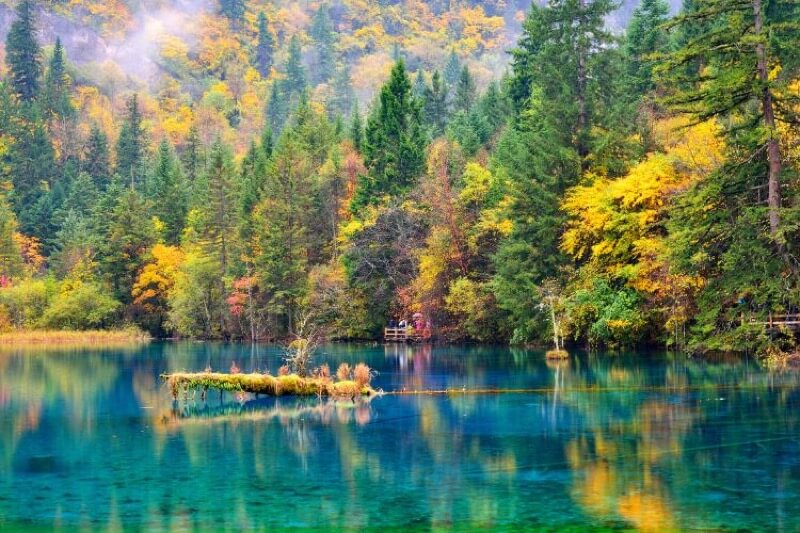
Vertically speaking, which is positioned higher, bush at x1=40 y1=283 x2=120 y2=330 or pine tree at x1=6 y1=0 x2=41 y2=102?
pine tree at x1=6 y1=0 x2=41 y2=102

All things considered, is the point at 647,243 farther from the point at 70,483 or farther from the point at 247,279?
the point at 247,279

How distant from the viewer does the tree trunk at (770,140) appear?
122ft

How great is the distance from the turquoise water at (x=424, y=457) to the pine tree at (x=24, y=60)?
129975 millimetres

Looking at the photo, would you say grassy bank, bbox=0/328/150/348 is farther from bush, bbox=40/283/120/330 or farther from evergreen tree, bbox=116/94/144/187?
evergreen tree, bbox=116/94/144/187

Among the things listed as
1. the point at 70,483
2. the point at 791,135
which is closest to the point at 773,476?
the point at 70,483

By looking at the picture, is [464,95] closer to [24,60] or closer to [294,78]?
[24,60]

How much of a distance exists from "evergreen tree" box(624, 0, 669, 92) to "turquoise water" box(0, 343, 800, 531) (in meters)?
39.4

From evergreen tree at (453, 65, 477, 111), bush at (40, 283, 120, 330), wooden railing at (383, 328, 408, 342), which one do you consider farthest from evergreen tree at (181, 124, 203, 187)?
wooden railing at (383, 328, 408, 342)

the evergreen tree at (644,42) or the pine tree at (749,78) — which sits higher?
the evergreen tree at (644,42)

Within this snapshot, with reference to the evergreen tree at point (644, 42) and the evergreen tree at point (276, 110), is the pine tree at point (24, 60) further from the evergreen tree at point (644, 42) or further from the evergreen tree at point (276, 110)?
the evergreen tree at point (644, 42)

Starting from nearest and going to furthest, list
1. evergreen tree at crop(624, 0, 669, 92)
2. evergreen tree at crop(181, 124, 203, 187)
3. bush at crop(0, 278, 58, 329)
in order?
evergreen tree at crop(624, 0, 669, 92)
bush at crop(0, 278, 58, 329)
evergreen tree at crop(181, 124, 203, 187)

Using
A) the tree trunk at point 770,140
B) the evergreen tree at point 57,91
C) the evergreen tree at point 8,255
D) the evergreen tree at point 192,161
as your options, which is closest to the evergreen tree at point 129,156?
the evergreen tree at point 192,161

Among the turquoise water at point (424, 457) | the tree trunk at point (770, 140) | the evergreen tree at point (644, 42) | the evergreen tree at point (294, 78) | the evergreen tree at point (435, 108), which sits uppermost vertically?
the evergreen tree at point (294, 78)

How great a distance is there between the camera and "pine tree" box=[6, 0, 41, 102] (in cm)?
15862
